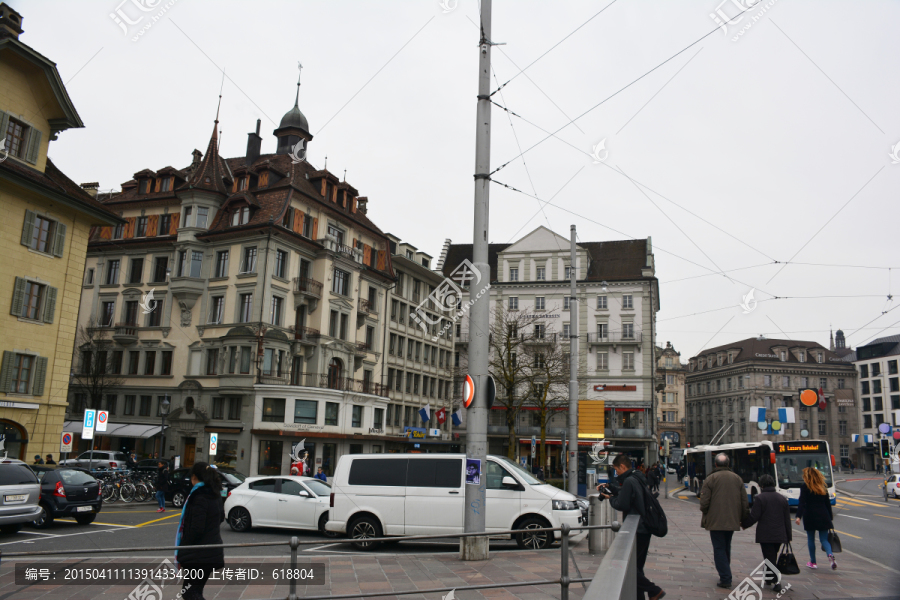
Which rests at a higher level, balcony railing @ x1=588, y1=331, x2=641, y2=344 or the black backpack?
balcony railing @ x1=588, y1=331, x2=641, y2=344

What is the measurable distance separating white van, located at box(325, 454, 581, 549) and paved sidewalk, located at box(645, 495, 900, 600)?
7.41 feet

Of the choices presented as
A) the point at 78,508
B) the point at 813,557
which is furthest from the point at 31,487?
the point at 813,557

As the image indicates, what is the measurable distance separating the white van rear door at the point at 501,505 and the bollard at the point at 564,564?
6345 millimetres

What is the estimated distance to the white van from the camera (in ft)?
44.4

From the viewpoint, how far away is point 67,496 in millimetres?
16922

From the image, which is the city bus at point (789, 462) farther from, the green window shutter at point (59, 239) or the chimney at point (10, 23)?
the chimney at point (10, 23)

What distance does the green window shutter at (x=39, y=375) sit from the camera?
26.3 m

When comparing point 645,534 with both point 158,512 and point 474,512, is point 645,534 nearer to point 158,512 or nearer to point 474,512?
point 474,512

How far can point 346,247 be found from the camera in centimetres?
4625

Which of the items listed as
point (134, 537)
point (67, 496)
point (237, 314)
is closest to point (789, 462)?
point (134, 537)

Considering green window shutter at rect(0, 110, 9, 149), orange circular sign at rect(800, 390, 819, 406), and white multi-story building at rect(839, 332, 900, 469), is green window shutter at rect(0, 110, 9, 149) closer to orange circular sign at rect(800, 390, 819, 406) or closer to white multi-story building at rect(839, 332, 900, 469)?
orange circular sign at rect(800, 390, 819, 406)

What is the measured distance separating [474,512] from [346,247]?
36829 millimetres

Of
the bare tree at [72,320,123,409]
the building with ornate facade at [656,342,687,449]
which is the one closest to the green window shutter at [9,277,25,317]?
the bare tree at [72,320,123,409]

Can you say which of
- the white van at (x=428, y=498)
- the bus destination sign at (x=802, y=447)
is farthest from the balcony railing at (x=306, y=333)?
the white van at (x=428, y=498)
